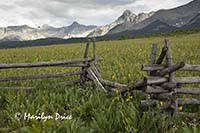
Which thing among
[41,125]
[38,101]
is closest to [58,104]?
[38,101]

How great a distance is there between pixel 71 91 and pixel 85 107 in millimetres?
1636

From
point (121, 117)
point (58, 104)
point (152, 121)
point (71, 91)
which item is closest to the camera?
point (152, 121)

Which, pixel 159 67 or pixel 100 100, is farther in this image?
pixel 100 100

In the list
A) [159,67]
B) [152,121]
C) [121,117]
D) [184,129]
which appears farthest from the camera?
[159,67]

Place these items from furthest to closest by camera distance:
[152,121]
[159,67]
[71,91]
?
1. [71,91]
2. [159,67]
3. [152,121]

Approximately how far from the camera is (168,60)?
664 cm

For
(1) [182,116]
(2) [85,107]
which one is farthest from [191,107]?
(2) [85,107]

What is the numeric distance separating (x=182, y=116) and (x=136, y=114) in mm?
977

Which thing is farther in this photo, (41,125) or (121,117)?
(121,117)

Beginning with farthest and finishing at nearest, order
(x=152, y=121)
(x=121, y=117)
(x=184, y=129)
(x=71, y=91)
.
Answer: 1. (x=71, y=91)
2. (x=121, y=117)
3. (x=152, y=121)
4. (x=184, y=129)

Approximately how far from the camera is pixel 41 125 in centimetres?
570

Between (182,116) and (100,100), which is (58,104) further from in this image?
(182,116)

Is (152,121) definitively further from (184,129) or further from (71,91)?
(71,91)

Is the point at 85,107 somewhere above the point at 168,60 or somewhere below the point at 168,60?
below
